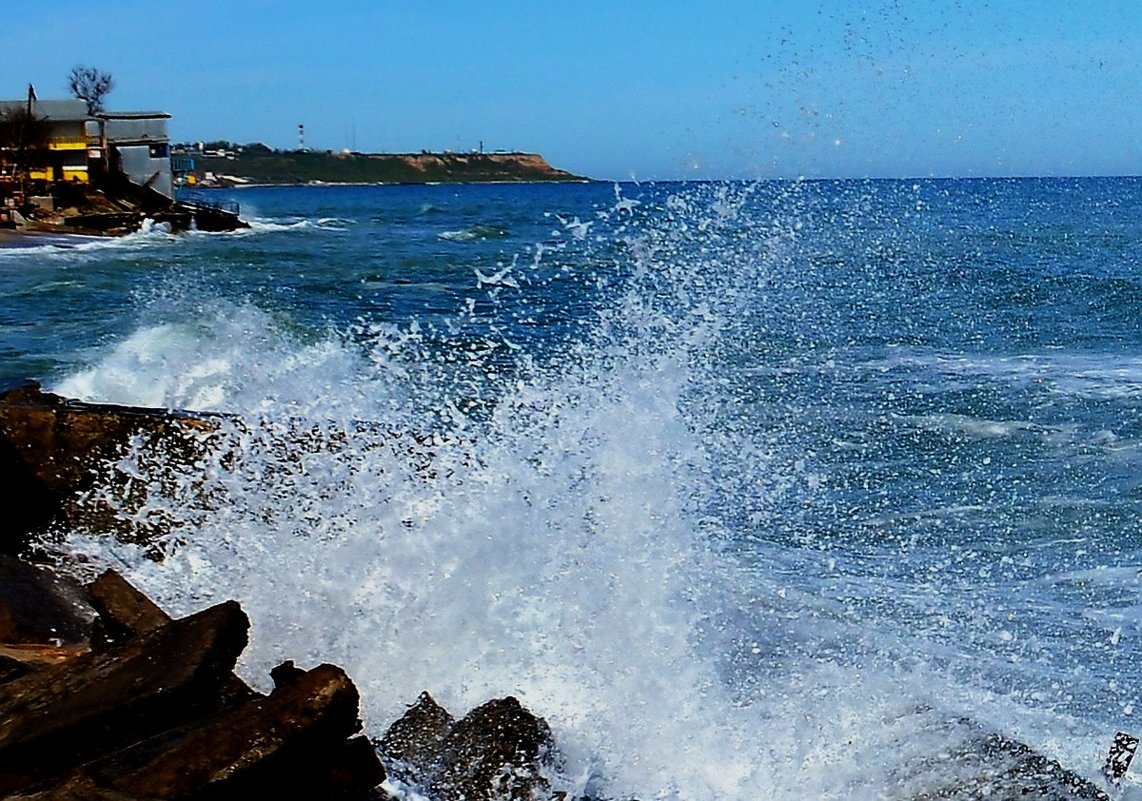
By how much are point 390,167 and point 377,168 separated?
5.56 ft

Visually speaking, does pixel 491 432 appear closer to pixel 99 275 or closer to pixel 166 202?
pixel 99 275

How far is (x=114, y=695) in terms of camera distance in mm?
3951

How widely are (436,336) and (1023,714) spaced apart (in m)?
13.0

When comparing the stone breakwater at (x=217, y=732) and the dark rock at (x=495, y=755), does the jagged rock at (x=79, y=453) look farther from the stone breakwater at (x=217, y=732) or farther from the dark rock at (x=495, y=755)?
the dark rock at (x=495, y=755)

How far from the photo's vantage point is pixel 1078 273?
85.2ft

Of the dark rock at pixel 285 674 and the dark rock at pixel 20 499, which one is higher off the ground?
the dark rock at pixel 285 674

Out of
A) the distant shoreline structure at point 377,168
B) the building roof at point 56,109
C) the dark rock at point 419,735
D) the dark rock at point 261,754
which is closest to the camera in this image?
the dark rock at point 261,754

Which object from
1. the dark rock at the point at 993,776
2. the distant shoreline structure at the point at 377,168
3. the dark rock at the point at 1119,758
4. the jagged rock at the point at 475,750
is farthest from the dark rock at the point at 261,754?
the distant shoreline structure at the point at 377,168

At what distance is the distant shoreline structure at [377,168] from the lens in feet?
554

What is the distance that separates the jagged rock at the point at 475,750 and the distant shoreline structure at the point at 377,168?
168 meters

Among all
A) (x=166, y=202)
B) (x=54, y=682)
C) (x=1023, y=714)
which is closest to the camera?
(x=54, y=682)

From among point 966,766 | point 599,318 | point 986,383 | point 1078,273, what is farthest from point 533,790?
point 1078,273

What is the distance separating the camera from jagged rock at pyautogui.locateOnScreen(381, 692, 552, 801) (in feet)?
15.0

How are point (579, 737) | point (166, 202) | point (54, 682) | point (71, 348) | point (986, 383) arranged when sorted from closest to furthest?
point (54, 682)
point (579, 737)
point (986, 383)
point (71, 348)
point (166, 202)
